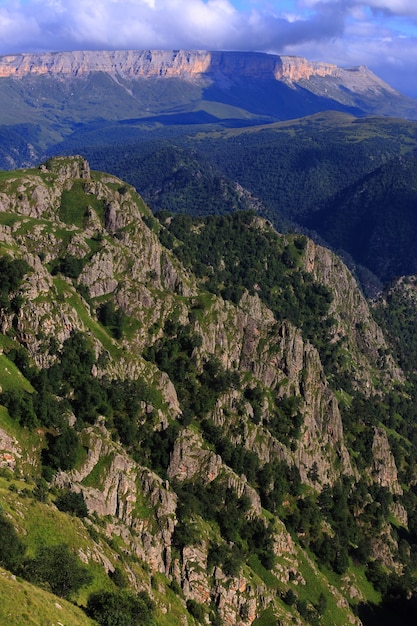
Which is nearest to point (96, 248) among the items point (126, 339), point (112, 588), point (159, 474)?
point (126, 339)

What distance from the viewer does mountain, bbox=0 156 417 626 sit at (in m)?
85.5

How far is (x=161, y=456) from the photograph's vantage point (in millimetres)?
124562

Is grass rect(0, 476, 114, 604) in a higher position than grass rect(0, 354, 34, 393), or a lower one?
lower

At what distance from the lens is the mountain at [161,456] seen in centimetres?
8548

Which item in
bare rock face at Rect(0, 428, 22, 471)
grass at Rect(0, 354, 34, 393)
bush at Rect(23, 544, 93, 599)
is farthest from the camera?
grass at Rect(0, 354, 34, 393)

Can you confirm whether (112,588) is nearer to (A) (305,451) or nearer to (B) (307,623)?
(B) (307,623)

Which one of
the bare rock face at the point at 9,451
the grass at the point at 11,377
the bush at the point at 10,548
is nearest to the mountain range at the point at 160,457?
the bush at the point at 10,548

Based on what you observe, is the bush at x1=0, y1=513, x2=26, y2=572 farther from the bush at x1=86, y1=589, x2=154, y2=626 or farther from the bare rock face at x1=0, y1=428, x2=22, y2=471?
the bare rock face at x1=0, y1=428, x2=22, y2=471

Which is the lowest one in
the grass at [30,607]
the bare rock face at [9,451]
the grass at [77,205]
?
the bare rock face at [9,451]

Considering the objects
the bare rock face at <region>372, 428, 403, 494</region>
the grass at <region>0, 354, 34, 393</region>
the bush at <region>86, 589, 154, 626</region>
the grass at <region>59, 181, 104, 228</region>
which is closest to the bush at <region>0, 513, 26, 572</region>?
the bush at <region>86, 589, 154, 626</region>

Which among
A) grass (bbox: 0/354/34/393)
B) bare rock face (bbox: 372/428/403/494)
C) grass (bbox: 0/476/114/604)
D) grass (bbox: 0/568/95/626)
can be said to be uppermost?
bare rock face (bbox: 372/428/403/494)

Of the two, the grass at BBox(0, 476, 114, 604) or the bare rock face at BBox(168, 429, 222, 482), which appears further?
the bare rock face at BBox(168, 429, 222, 482)

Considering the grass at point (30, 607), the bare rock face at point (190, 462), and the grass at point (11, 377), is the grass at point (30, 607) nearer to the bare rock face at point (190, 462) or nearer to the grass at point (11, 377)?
the grass at point (11, 377)

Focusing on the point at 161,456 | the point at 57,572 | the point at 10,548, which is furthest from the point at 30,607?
the point at 161,456
